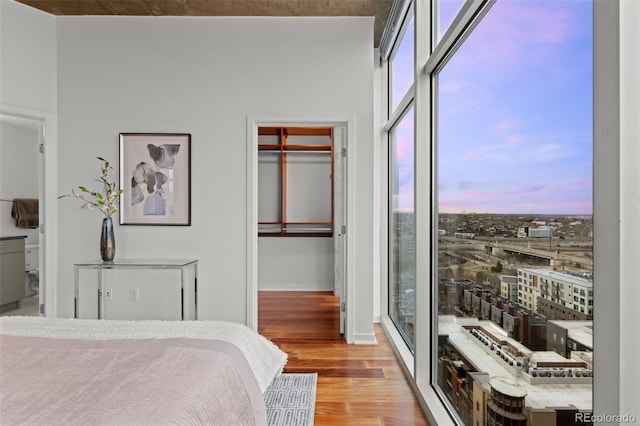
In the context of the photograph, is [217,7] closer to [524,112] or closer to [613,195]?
[524,112]

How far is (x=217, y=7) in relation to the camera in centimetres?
346

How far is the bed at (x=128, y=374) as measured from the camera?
3.51 ft

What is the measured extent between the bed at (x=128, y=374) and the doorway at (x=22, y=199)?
234cm

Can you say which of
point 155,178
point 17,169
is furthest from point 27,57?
point 155,178

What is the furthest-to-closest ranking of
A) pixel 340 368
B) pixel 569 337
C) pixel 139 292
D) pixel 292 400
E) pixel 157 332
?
pixel 139 292 < pixel 340 368 < pixel 292 400 < pixel 157 332 < pixel 569 337

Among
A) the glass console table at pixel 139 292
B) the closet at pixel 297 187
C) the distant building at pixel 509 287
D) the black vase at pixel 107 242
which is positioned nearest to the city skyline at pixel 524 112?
the distant building at pixel 509 287

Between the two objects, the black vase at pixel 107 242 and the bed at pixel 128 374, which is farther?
the black vase at pixel 107 242

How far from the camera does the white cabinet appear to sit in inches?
154

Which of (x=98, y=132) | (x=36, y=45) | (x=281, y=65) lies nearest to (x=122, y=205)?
(x=98, y=132)

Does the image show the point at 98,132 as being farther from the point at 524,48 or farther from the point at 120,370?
the point at 524,48

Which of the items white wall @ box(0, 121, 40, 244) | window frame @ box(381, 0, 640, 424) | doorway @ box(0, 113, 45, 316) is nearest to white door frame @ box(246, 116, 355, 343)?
doorway @ box(0, 113, 45, 316)

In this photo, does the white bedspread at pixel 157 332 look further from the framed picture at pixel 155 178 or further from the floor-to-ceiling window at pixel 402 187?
the framed picture at pixel 155 178

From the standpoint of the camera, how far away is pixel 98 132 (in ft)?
11.9

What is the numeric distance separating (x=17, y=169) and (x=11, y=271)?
1029 mm
